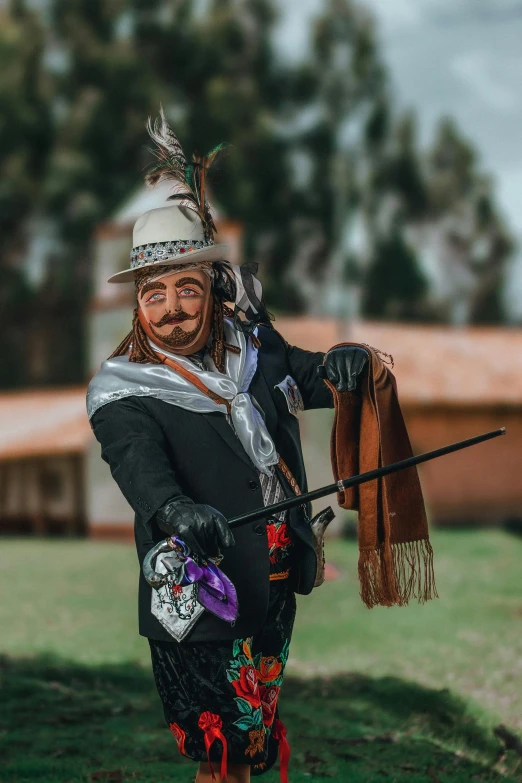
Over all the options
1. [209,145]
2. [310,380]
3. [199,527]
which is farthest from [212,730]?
[209,145]

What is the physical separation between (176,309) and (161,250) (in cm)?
19

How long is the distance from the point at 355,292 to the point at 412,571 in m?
29.2

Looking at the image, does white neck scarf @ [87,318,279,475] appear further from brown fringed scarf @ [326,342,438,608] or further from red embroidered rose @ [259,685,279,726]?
red embroidered rose @ [259,685,279,726]

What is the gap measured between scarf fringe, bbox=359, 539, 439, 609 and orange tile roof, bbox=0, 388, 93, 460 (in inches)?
568

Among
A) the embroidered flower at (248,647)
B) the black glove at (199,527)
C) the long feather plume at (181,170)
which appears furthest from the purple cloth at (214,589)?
the long feather plume at (181,170)

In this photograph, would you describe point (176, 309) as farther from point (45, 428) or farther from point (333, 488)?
point (45, 428)

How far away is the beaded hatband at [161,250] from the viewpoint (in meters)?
3.35

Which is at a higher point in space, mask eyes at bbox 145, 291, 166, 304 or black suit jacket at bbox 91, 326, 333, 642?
mask eyes at bbox 145, 291, 166, 304

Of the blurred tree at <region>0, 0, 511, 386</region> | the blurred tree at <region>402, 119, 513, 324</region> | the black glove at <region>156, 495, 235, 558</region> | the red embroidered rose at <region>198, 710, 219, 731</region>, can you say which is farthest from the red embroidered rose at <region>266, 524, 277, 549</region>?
the blurred tree at <region>402, 119, 513, 324</region>

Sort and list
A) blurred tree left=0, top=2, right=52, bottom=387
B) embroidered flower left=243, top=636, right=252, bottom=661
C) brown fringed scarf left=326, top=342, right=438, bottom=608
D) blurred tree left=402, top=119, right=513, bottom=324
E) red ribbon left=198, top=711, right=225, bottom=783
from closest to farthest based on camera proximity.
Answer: red ribbon left=198, top=711, right=225, bottom=783, embroidered flower left=243, top=636, right=252, bottom=661, brown fringed scarf left=326, top=342, right=438, bottom=608, blurred tree left=0, top=2, right=52, bottom=387, blurred tree left=402, top=119, right=513, bottom=324

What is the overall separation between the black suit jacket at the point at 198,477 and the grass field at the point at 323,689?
67.0 inches

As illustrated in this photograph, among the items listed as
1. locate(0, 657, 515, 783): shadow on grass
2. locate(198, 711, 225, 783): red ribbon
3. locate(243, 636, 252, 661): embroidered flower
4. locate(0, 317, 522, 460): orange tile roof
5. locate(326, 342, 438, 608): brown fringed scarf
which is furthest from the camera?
locate(0, 317, 522, 460): orange tile roof

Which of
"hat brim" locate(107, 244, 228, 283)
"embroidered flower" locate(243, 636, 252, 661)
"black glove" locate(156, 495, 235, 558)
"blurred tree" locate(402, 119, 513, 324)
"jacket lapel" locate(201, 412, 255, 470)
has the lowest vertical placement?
"embroidered flower" locate(243, 636, 252, 661)

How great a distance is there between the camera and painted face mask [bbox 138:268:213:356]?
3367mm
